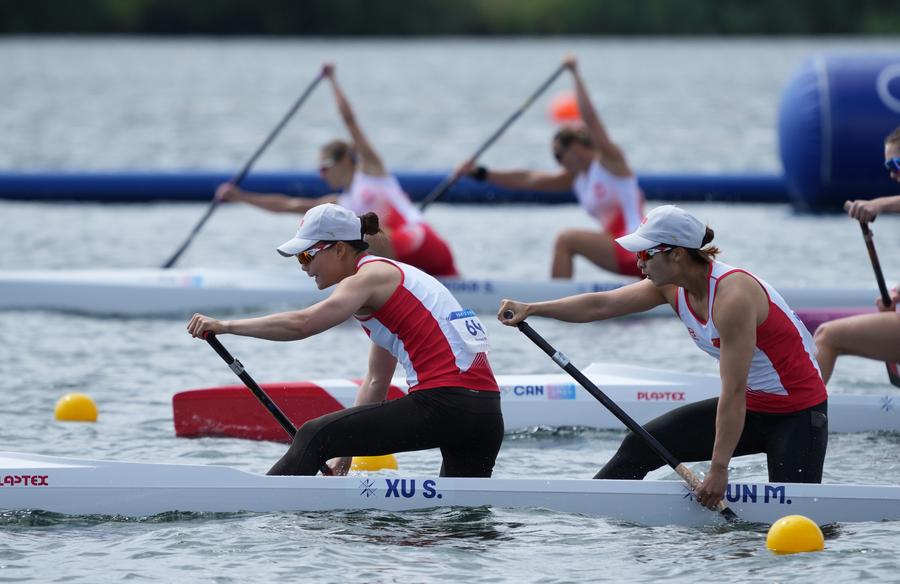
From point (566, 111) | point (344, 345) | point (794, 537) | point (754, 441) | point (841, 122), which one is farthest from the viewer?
point (566, 111)

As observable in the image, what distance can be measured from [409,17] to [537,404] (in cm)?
6106

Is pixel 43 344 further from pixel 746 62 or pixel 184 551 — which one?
pixel 746 62

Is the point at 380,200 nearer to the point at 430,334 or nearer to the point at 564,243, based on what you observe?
the point at 564,243

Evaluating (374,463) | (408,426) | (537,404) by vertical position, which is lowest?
(374,463)

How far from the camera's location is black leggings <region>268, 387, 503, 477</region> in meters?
6.48

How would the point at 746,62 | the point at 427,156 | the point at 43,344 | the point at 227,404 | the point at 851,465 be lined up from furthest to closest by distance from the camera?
the point at 746,62 < the point at 427,156 < the point at 43,344 < the point at 227,404 < the point at 851,465

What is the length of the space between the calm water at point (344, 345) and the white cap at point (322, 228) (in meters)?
1.18

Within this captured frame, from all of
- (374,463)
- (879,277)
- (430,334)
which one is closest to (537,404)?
(374,463)

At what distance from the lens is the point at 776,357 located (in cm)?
640

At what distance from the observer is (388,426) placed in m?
6.49

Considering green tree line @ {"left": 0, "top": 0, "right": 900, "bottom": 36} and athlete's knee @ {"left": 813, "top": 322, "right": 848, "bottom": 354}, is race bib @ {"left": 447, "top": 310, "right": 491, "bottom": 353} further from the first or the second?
green tree line @ {"left": 0, "top": 0, "right": 900, "bottom": 36}

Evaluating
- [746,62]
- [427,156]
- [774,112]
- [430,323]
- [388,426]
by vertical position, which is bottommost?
[388,426]

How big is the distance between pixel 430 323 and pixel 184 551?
53.8 inches

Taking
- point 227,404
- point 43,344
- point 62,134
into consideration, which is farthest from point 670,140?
point 227,404
